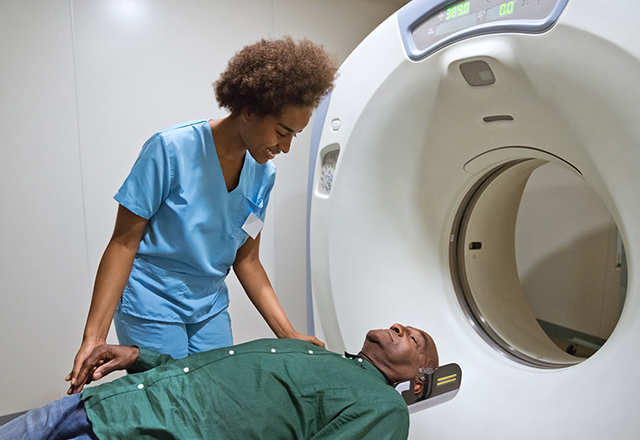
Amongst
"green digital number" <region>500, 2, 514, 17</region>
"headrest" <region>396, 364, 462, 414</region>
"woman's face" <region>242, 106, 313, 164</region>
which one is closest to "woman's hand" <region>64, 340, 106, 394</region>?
"woman's face" <region>242, 106, 313, 164</region>

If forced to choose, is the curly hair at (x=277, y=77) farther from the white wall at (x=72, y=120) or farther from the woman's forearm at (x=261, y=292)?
the white wall at (x=72, y=120)

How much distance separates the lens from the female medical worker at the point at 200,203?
0.96 meters

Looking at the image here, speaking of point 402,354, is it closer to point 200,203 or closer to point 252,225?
point 252,225

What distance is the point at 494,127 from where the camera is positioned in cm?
103

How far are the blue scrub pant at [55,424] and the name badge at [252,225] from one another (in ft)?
1.64

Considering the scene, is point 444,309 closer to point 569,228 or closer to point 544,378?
point 544,378

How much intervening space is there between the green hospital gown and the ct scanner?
0.99 feet

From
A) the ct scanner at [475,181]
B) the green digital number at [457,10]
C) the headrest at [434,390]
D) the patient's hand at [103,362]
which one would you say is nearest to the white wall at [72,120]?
the ct scanner at [475,181]

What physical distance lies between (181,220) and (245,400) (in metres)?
0.42

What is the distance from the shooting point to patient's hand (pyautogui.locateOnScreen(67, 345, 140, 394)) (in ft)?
2.79

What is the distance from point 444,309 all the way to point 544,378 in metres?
0.32

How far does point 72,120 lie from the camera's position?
5.32 ft

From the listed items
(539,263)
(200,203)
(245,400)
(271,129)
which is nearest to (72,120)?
(200,203)

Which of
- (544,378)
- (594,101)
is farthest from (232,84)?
(544,378)
